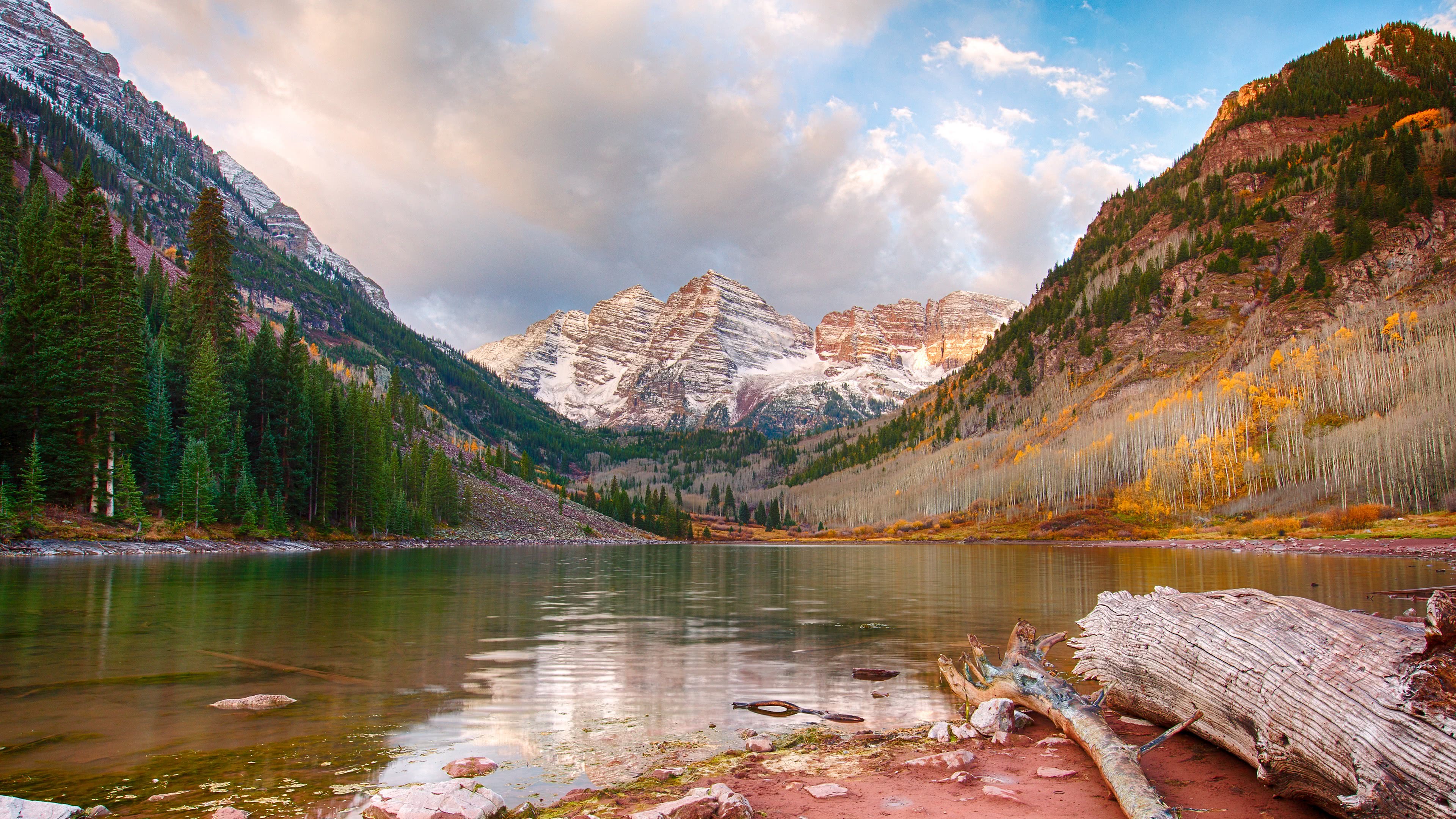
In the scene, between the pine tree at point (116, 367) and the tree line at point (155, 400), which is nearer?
the tree line at point (155, 400)

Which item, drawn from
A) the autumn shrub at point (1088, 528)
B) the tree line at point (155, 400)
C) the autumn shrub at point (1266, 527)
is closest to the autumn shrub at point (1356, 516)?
Result: the autumn shrub at point (1266, 527)

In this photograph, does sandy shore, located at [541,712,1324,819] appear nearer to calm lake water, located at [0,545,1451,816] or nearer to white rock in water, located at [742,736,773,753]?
Answer: white rock in water, located at [742,736,773,753]

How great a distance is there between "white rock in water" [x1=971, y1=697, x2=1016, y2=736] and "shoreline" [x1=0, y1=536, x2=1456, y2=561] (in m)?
53.2

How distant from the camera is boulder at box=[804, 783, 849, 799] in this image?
783 centimetres

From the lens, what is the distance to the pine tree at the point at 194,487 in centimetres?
6009

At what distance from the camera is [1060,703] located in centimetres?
1078

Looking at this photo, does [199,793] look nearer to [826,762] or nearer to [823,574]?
[826,762]

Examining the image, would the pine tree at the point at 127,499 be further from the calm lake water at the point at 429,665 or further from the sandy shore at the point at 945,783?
the sandy shore at the point at 945,783

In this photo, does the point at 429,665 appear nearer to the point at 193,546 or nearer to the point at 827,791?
the point at 827,791

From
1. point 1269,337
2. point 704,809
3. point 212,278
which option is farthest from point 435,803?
point 1269,337

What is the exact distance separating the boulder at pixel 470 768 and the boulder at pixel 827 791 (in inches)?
165

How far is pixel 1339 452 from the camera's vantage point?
84000mm

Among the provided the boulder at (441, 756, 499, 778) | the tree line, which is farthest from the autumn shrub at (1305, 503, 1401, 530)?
the tree line

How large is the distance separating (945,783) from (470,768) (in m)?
6.06
